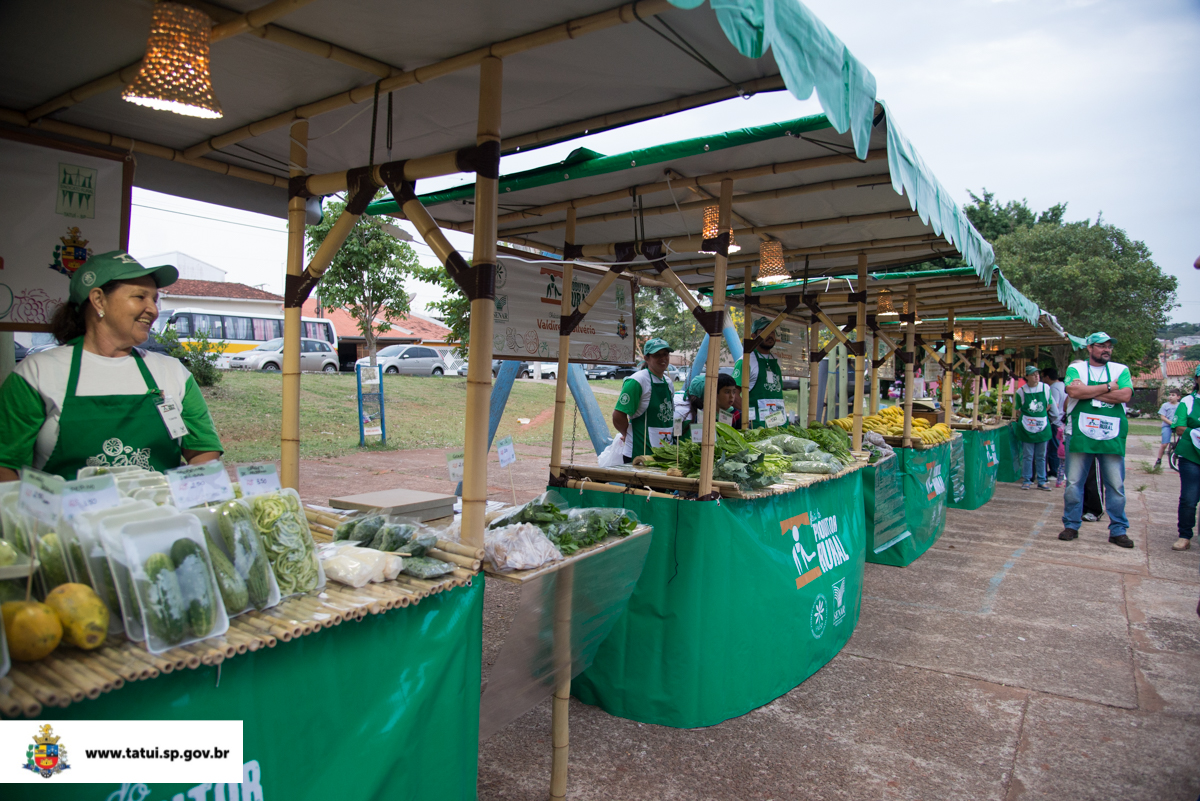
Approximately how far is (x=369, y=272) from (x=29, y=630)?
20.0 meters

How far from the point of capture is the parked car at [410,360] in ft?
90.0

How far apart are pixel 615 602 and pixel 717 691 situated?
89 centimetres

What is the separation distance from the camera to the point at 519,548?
2.27 metres

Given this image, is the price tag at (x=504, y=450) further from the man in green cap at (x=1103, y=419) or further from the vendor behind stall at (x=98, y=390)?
the man in green cap at (x=1103, y=419)

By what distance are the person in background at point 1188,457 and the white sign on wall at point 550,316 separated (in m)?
6.03

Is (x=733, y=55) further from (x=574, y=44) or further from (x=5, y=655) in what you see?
(x=5, y=655)

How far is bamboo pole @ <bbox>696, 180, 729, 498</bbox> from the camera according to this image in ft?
10.9

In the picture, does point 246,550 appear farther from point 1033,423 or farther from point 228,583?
point 1033,423

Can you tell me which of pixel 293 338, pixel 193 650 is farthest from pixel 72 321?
pixel 193 650

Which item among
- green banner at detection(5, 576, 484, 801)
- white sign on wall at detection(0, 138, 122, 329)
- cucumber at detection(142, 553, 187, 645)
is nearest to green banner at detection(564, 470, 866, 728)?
green banner at detection(5, 576, 484, 801)

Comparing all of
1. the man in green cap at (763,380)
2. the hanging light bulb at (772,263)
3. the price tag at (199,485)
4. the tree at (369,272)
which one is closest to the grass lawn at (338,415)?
the tree at (369,272)

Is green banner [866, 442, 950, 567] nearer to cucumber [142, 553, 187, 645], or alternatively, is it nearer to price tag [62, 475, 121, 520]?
cucumber [142, 553, 187, 645]

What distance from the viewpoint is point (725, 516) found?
10.9 ft

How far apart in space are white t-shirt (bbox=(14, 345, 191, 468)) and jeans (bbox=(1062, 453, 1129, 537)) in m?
8.37
